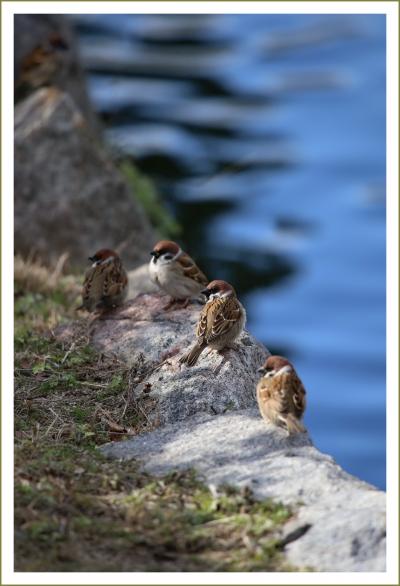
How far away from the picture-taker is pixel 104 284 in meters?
8.59

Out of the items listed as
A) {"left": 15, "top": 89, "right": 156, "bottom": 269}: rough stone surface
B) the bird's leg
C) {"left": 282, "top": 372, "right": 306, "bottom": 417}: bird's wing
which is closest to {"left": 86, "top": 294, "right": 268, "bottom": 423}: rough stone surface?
the bird's leg

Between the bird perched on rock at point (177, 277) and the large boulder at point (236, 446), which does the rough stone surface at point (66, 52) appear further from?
the large boulder at point (236, 446)

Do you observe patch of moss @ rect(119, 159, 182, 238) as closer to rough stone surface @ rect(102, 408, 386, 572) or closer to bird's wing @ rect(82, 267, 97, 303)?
bird's wing @ rect(82, 267, 97, 303)

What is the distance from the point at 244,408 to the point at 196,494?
1.13m

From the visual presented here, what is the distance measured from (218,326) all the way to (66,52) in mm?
10131

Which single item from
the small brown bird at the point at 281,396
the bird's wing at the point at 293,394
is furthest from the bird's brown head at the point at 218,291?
the bird's wing at the point at 293,394

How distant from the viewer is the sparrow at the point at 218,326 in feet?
23.5

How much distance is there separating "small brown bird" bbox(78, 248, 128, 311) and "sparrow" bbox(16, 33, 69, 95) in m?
7.41

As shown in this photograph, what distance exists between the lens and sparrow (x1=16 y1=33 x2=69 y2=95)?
15906 millimetres

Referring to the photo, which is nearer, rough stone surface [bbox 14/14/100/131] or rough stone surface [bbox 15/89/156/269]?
rough stone surface [bbox 15/89/156/269]

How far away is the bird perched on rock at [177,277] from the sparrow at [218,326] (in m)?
0.84

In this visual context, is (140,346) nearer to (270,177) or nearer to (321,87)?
(270,177)

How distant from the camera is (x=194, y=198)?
70.6ft

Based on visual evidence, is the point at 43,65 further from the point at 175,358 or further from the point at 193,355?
the point at 193,355
